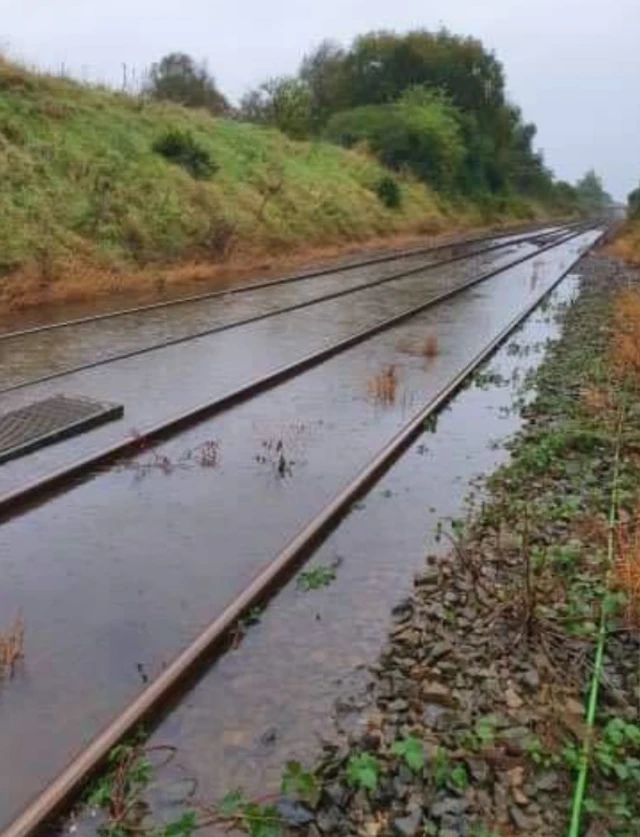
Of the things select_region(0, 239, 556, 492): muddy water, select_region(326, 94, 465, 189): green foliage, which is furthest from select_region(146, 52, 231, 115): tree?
select_region(0, 239, 556, 492): muddy water

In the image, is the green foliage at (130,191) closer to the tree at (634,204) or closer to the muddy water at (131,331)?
the muddy water at (131,331)

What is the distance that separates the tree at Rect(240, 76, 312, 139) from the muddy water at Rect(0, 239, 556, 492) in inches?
1027

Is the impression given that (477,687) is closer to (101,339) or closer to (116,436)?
(116,436)

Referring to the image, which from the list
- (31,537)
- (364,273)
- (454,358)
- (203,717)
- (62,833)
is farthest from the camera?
(364,273)

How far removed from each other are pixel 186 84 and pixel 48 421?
44485 millimetres

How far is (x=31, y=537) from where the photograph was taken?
6.17 metres

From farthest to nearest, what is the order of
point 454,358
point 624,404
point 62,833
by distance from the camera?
point 454,358 → point 624,404 → point 62,833

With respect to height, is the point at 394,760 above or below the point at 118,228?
below

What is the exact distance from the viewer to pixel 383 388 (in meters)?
10.7

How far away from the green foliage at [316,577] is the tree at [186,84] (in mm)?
43483

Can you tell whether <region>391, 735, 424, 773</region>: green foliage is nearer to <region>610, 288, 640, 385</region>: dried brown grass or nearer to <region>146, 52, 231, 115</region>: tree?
<region>610, 288, 640, 385</region>: dried brown grass

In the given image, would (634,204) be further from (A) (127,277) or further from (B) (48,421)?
(B) (48,421)

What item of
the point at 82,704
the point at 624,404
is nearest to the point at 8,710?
the point at 82,704

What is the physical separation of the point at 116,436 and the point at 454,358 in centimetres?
620
